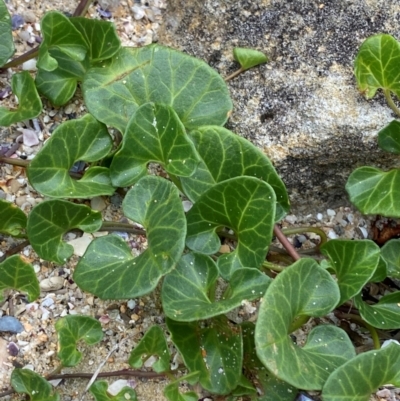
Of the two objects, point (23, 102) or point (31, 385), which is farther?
point (23, 102)

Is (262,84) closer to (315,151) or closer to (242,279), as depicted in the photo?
(315,151)

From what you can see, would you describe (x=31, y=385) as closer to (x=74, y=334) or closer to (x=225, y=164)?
(x=74, y=334)

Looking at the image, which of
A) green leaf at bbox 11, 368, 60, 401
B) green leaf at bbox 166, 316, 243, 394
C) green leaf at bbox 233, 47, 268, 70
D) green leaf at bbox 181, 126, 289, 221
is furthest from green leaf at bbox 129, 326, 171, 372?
green leaf at bbox 233, 47, 268, 70

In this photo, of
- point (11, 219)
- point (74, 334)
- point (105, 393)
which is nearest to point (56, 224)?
point (11, 219)

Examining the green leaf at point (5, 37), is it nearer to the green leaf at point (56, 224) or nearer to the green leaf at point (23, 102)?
the green leaf at point (23, 102)

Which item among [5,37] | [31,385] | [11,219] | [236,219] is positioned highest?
[5,37]

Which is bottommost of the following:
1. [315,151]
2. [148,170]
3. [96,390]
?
[96,390]

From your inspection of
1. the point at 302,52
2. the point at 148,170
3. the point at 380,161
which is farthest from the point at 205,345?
the point at 302,52
